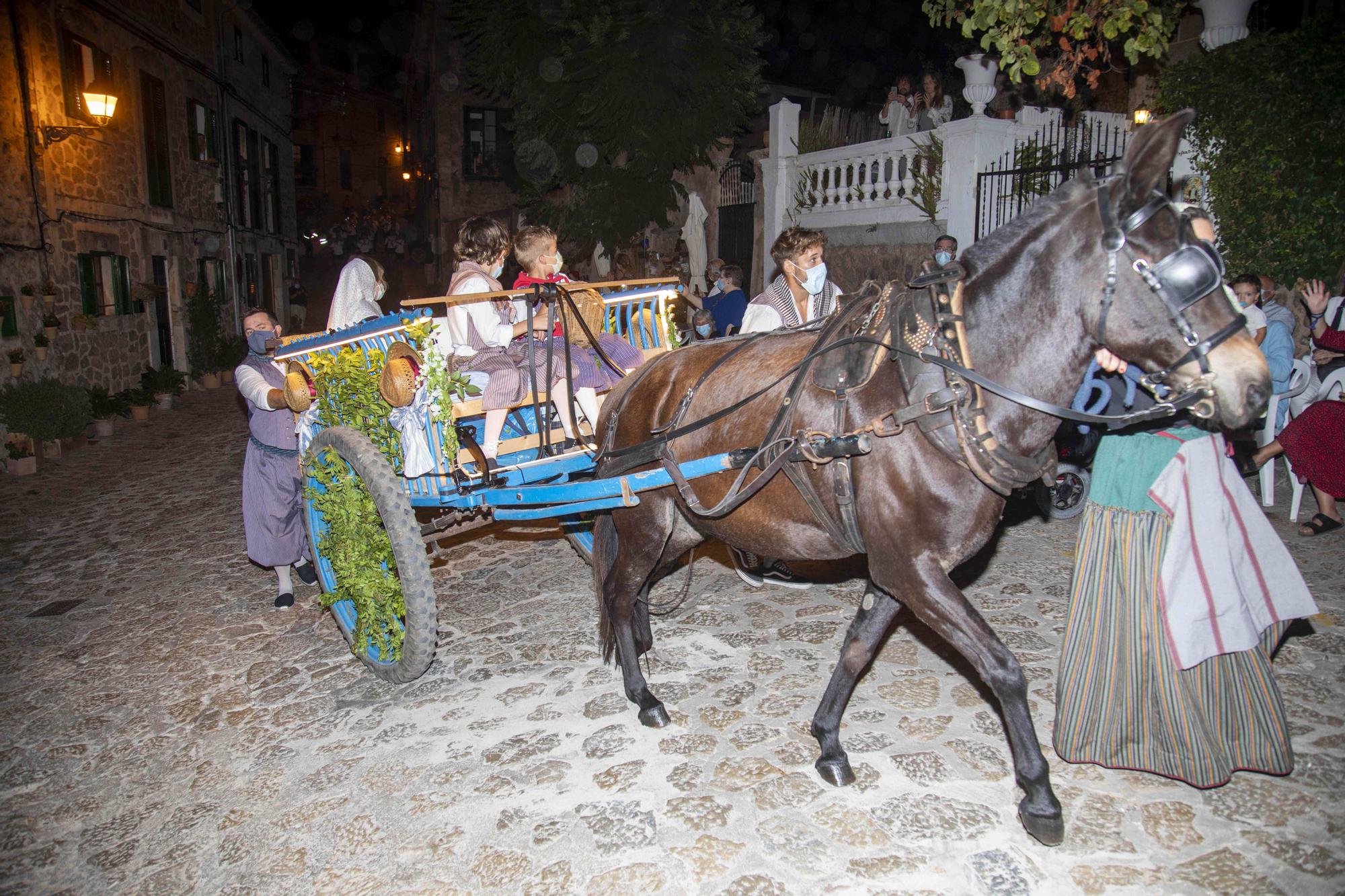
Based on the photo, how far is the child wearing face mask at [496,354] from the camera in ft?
15.3

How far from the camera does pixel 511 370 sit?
4.67 m

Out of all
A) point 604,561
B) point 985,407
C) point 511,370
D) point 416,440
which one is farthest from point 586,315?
point 985,407

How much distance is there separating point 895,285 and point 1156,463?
48.8 inches

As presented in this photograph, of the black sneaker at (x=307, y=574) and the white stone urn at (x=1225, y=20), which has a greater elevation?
the white stone urn at (x=1225, y=20)

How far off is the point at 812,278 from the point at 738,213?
1180cm

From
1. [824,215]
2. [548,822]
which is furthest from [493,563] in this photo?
[824,215]

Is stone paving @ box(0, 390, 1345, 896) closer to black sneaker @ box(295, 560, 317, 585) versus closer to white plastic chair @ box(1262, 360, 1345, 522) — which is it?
black sneaker @ box(295, 560, 317, 585)

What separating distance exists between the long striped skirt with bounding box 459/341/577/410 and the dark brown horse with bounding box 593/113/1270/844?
836mm

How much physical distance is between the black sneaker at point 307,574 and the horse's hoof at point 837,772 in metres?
4.40

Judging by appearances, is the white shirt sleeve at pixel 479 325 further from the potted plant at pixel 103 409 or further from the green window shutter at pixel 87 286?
the green window shutter at pixel 87 286

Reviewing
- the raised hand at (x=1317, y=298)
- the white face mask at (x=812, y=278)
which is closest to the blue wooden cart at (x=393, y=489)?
the white face mask at (x=812, y=278)

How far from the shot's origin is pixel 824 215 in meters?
14.1

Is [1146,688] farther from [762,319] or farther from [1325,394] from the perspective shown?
[1325,394]

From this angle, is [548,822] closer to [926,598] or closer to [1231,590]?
[926,598]
